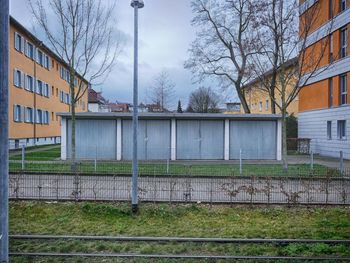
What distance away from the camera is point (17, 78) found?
34.0 meters

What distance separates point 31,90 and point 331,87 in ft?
91.9

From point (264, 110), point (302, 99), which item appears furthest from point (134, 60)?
point (264, 110)

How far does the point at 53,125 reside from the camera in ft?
159

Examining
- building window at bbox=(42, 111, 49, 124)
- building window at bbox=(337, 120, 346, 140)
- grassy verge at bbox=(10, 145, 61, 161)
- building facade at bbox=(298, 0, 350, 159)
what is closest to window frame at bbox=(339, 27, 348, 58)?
building facade at bbox=(298, 0, 350, 159)

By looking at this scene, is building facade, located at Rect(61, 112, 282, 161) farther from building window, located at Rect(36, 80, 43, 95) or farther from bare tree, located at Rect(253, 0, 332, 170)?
building window, located at Rect(36, 80, 43, 95)

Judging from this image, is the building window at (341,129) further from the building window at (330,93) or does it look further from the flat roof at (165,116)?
the flat roof at (165,116)

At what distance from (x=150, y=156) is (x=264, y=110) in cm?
3752

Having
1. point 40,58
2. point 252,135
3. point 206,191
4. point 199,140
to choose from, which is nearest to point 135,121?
point 206,191

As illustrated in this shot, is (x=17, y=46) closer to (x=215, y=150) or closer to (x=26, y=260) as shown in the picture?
(x=215, y=150)

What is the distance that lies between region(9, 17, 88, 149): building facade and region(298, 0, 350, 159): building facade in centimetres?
1883

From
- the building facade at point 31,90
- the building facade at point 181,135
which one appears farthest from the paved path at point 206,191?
the building facade at point 31,90

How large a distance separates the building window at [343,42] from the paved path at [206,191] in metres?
18.8

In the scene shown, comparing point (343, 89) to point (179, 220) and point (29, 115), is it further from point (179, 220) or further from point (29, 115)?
→ point (29, 115)

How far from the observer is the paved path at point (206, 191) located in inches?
463
